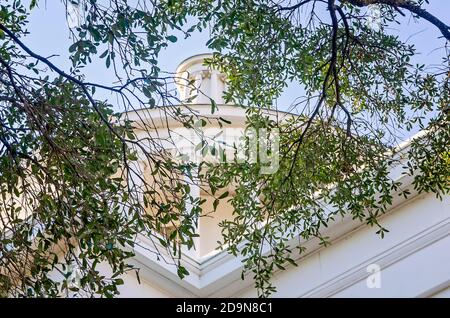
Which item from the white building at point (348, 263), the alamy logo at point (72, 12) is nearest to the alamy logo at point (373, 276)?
the white building at point (348, 263)

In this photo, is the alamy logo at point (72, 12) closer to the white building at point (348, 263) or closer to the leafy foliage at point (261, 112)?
the leafy foliage at point (261, 112)

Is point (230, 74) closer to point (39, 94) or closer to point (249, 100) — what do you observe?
point (249, 100)

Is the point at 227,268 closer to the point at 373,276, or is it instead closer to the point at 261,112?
the point at 373,276

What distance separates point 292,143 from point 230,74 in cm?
70

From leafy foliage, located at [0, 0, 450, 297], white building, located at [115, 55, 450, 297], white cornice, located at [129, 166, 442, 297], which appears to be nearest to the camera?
leafy foliage, located at [0, 0, 450, 297]

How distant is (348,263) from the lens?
22.0 ft

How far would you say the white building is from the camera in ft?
20.5

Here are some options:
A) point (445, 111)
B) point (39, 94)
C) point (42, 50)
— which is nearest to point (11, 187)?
point (39, 94)

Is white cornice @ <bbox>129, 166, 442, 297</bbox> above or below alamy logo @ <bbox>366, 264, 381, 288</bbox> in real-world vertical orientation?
above

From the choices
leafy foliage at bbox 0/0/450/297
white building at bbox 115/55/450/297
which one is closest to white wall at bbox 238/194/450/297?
white building at bbox 115/55/450/297

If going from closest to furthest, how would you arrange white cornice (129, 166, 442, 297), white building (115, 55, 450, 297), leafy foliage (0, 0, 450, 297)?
leafy foliage (0, 0, 450, 297)
white building (115, 55, 450, 297)
white cornice (129, 166, 442, 297)

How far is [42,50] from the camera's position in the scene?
12.8ft

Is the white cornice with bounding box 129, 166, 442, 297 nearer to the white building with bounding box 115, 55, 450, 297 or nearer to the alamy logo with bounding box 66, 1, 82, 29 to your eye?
the white building with bounding box 115, 55, 450, 297
